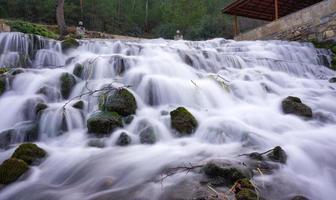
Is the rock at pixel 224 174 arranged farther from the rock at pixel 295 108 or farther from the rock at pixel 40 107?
the rock at pixel 40 107

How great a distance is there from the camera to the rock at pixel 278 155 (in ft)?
12.5

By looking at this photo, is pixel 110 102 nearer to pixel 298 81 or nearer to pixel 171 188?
pixel 171 188

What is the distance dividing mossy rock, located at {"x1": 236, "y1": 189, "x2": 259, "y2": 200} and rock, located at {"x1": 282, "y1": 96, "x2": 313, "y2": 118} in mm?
3317

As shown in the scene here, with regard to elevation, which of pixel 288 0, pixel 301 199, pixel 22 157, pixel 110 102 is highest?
pixel 288 0

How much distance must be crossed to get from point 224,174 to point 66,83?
181 inches

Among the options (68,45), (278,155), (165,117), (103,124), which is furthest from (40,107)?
(68,45)

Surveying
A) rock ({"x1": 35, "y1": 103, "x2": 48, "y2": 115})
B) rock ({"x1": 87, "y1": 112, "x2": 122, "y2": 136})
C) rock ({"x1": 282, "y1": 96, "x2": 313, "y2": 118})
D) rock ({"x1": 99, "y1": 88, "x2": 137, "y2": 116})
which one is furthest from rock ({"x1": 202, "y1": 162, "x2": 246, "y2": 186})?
rock ({"x1": 35, "y1": 103, "x2": 48, "y2": 115})

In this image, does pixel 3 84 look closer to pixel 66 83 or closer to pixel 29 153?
pixel 66 83

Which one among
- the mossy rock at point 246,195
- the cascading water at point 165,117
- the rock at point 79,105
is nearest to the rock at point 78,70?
the cascading water at point 165,117

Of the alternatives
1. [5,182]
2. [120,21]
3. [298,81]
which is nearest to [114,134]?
[5,182]

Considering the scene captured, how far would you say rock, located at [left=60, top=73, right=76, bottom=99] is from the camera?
6595 millimetres

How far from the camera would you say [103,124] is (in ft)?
16.4

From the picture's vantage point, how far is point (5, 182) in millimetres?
3570

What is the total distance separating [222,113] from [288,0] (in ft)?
43.3
